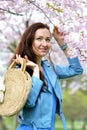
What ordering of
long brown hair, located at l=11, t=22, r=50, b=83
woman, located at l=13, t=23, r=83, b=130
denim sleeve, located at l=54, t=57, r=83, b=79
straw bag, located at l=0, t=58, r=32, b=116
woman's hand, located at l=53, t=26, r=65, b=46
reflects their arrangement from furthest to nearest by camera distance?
woman's hand, located at l=53, t=26, r=65, b=46 → denim sleeve, located at l=54, t=57, r=83, b=79 → long brown hair, located at l=11, t=22, r=50, b=83 → woman, located at l=13, t=23, r=83, b=130 → straw bag, located at l=0, t=58, r=32, b=116

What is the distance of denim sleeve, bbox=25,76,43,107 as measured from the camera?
311 cm

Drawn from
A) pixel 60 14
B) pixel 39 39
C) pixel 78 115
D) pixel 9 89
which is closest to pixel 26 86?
pixel 9 89

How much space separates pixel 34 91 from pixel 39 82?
72 millimetres

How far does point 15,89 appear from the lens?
10.3 feet

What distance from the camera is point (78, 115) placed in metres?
28.2

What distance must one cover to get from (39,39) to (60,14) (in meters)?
0.82

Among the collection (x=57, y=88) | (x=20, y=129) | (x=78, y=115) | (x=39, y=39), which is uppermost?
(x=39, y=39)

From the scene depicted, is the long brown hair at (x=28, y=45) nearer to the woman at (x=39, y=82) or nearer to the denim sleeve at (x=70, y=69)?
the woman at (x=39, y=82)

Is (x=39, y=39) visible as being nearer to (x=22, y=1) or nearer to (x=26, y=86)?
(x=26, y=86)

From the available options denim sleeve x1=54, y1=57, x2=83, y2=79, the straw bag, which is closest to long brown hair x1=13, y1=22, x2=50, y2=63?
the straw bag

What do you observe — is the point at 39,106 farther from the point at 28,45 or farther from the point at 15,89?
the point at 28,45

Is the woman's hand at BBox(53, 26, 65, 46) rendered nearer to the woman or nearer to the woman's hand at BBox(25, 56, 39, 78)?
the woman

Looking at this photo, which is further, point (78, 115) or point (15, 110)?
point (78, 115)

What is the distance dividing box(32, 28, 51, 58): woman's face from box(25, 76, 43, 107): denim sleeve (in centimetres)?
21
